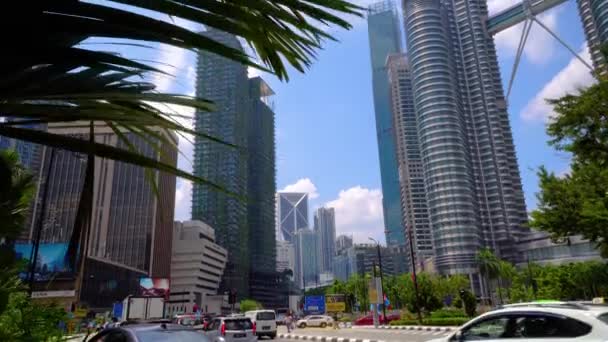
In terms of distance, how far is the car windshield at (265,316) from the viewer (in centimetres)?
2848

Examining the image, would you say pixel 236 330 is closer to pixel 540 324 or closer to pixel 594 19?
pixel 540 324

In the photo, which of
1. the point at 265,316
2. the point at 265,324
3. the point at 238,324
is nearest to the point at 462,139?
the point at 265,316

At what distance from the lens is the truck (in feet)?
104

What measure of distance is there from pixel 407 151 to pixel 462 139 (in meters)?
53.5

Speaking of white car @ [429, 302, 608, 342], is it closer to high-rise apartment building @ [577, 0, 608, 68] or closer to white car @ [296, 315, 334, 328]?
white car @ [296, 315, 334, 328]

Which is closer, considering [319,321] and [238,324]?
[238,324]

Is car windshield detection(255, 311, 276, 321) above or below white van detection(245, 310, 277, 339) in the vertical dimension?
above

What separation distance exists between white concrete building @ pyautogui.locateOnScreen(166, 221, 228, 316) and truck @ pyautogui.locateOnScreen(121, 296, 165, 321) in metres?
91.3

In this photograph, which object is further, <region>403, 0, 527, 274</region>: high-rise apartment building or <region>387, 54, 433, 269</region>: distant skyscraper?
<region>387, 54, 433, 269</region>: distant skyscraper

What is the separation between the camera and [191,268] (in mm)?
126375

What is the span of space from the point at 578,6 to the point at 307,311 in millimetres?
128964

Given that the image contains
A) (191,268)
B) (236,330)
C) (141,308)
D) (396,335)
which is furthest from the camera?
(191,268)

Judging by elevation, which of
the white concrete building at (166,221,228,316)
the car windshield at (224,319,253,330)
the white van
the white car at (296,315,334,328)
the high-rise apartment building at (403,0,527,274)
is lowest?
the white car at (296,315,334,328)

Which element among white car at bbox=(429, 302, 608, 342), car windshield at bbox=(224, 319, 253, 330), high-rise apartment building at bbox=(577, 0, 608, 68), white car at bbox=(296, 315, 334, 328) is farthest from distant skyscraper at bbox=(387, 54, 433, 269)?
white car at bbox=(429, 302, 608, 342)
